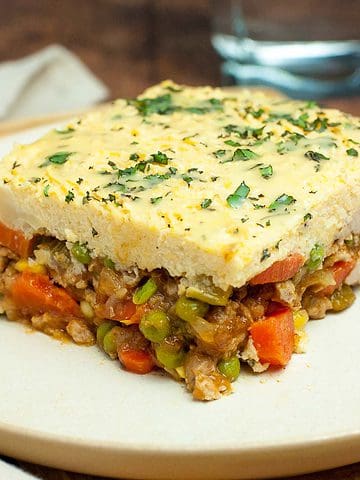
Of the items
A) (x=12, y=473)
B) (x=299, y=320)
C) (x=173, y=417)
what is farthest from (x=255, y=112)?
(x=12, y=473)

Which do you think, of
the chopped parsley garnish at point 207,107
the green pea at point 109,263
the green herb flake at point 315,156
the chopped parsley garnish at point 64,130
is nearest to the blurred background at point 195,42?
the chopped parsley garnish at point 207,107

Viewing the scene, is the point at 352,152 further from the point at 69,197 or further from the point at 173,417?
the point at 173,417

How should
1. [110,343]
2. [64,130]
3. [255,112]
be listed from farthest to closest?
[255,112] → [64,130] → [110,343]

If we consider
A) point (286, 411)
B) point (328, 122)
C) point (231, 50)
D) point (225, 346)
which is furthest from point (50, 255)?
point (231, 50)

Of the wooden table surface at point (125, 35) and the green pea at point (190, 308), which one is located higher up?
the green pea at point (190, 308)

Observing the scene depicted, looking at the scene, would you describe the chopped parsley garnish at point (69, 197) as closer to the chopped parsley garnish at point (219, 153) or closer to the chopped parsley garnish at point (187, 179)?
the chopped parsley garnish at point (187, 179)

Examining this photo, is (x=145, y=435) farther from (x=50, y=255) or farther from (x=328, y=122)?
(x=328, y=122)
